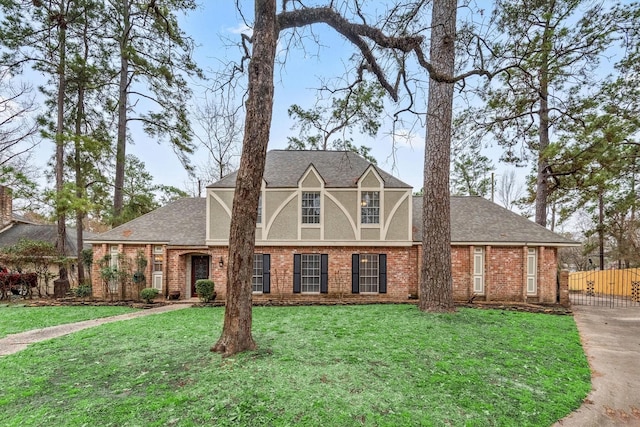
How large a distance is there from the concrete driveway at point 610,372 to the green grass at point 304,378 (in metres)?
0.17

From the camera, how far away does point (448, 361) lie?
4.82 metres

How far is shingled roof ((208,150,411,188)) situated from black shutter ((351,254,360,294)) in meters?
3.23

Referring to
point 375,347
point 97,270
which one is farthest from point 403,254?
point 97,270

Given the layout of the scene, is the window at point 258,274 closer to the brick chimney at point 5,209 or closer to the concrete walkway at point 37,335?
the concrete walkway at point 37,335

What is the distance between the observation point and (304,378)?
13.1 feet

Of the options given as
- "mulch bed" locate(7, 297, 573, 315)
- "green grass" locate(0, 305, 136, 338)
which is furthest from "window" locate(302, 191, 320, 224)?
"green grass" locate(0, 305, 136, 338)

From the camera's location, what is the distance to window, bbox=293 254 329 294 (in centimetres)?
1228

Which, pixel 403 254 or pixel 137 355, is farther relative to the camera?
pixel 403 254

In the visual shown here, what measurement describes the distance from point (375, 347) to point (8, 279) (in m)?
17.1

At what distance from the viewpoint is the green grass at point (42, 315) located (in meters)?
7.92

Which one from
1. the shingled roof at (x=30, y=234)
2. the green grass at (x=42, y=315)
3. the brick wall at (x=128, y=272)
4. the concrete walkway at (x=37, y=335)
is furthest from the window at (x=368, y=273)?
the shingled roof at (x=30, y=234)

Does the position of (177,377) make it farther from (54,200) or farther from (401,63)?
(54,200)

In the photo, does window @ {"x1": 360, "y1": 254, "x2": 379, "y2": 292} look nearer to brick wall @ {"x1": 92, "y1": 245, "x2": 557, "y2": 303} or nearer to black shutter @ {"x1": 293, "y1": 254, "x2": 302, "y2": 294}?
brick wall @ {"x1": 92, "y1": 245, "x2": 557, "y2": 303}

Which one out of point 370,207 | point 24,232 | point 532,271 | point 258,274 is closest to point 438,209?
point 370,207
